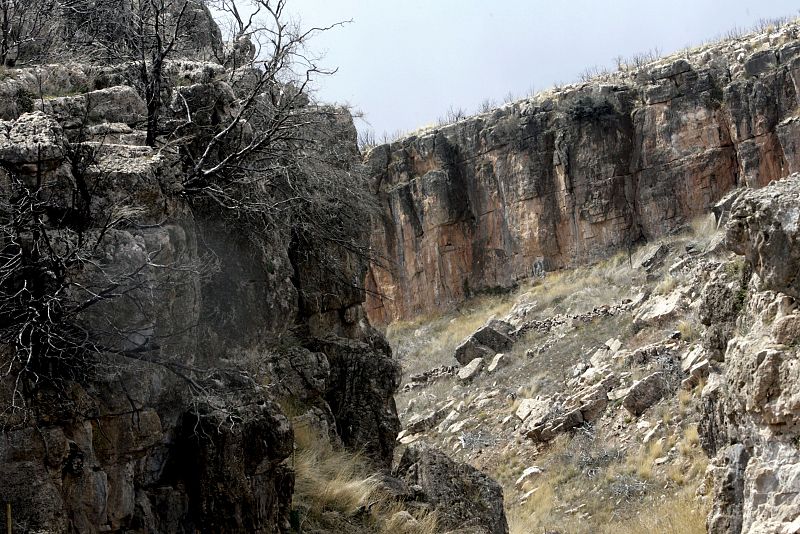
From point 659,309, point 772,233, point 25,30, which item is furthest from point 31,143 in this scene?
point 659,309

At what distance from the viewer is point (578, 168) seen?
3078cm

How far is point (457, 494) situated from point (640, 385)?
336 inches

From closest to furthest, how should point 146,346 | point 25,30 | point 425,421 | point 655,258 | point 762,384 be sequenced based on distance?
point 762,384 → point 146,346 → point 25,30 → point 425,421 → point 655,258

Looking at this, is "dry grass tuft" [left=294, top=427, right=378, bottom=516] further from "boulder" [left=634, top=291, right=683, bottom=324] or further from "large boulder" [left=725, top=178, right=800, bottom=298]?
"boulder" [left=634, top=291, right=683, bottom=324]

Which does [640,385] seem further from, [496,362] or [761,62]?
[761,62]

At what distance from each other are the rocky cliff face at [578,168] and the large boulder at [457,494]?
16972mm

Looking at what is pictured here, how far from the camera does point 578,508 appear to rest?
12805 mm

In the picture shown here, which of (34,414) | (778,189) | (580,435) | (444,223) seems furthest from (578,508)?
(444,223)

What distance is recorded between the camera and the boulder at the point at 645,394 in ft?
49.9

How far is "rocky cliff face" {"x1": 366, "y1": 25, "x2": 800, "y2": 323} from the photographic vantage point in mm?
27359

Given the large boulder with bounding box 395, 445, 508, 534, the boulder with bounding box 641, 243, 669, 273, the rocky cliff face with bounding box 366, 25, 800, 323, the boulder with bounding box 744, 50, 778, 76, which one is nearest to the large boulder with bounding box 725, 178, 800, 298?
the large boulder with bounding box 395, 445, 508, 534

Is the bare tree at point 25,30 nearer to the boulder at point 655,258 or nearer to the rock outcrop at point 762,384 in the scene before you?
the rock outcrop at point 762,384

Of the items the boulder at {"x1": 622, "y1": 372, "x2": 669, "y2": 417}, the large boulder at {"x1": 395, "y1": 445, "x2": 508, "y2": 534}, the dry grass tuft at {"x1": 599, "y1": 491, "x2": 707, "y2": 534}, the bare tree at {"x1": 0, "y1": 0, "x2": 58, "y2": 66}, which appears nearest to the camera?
the bare tree at {"x1": 0, "y1": 0, "x2": 58, "y2": 66}

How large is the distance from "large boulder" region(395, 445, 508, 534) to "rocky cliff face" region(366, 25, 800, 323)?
17.0 metres
